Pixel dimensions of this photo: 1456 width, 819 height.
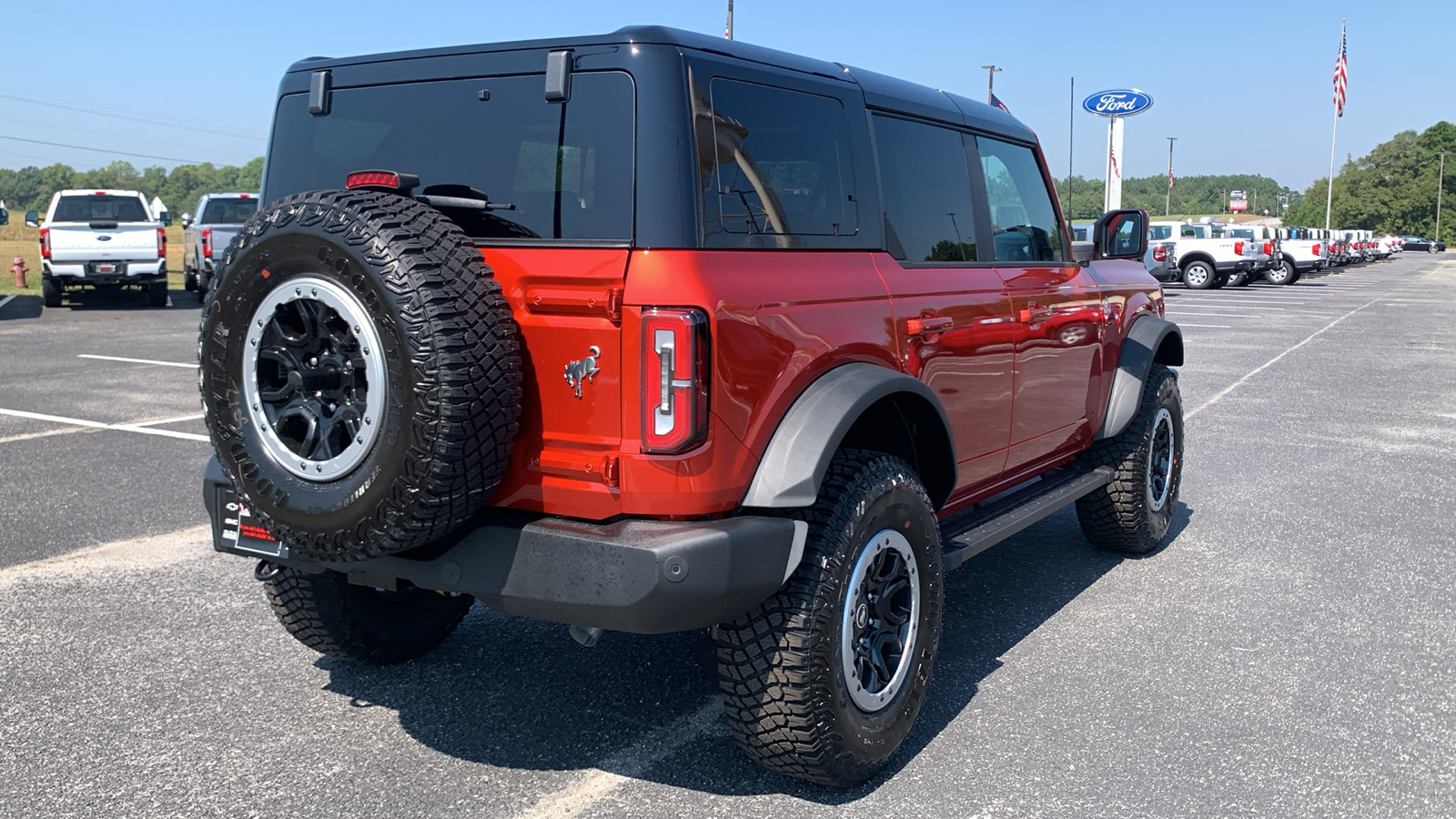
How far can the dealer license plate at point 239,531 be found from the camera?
3.29 metres

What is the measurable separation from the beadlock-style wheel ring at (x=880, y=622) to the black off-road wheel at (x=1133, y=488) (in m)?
2.25

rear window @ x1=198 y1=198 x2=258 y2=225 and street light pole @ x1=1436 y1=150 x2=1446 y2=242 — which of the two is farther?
street light pole @ x1=1436 y1=150 x2=1446 y2=242

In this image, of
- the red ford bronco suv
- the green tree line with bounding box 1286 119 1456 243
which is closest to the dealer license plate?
the red ford bronco suv

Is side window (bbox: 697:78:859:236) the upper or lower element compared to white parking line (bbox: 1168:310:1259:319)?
upper

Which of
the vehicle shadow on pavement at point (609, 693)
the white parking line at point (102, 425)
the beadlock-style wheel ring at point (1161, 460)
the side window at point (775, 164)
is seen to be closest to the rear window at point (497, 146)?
the side window at point (775, 164)

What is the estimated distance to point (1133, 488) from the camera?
5434 millimetres

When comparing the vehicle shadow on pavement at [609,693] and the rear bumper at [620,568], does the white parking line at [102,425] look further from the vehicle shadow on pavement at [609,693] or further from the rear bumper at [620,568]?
the rear bumper at [620,568]

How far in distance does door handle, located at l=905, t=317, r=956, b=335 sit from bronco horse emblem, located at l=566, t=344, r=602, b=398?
117 cm

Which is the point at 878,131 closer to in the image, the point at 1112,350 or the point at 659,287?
the point at 659,287

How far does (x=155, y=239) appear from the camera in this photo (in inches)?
797

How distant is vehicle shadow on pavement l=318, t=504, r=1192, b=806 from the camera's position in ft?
11.3

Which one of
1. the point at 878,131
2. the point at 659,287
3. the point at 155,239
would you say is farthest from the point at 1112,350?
the point at 155,239

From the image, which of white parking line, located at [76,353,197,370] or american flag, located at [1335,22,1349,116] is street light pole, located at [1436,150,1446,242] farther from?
white parking line, located at [76,353,197,370]

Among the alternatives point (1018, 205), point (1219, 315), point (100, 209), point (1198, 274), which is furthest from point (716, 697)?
point (1198, 274)
